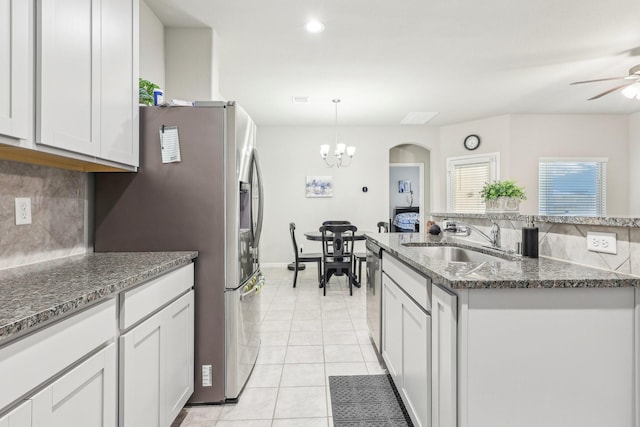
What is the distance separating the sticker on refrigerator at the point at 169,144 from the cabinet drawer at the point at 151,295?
0.62m

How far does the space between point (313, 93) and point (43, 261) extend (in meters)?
3.82

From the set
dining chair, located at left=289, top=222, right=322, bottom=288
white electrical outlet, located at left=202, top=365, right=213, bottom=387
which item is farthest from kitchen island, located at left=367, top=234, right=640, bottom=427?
dining chair, located at left=289, top=222, right=322, bottom=288

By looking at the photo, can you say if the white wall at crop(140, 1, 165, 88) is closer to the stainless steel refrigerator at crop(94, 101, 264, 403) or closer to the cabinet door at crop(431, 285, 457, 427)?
the stainless steel refrigerator at crop(94, 101, 264, 403)

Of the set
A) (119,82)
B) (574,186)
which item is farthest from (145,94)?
(574,186)

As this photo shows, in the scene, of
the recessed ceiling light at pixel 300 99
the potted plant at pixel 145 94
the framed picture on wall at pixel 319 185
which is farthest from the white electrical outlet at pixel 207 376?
the framed picture on wall at pixel 319 185

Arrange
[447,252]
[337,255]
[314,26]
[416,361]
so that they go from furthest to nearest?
[337,255]
[314,26]
[447,252]
[416,361]

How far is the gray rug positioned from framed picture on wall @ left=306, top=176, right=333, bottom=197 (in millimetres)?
4411

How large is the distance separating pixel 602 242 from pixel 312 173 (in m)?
5.28

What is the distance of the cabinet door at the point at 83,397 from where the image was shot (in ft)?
2.61

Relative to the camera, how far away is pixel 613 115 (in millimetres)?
5785

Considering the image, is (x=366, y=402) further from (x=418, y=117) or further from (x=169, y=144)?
(x=418, y=117)

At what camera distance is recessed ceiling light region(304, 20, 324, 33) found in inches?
112

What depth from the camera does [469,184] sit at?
6176 mm

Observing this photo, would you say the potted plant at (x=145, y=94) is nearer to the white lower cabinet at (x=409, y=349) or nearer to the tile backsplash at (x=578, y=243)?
the white lower cabinet at (x=409, y=349)
